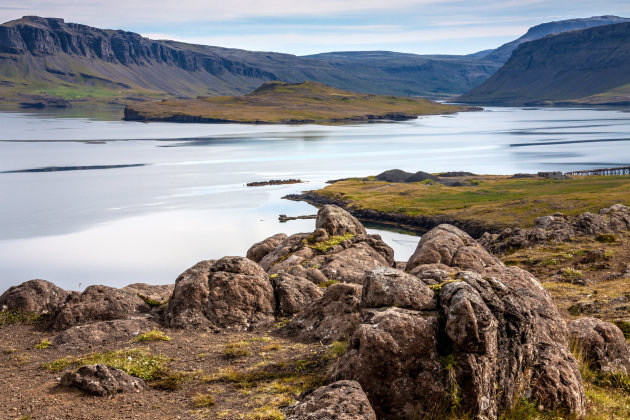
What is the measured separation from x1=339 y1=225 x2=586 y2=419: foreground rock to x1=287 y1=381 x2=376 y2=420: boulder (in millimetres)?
1084

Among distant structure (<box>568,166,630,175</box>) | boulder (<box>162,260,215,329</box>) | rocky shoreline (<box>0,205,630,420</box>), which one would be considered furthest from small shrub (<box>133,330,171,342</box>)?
distant structure (<box>568,166,630,175</box>)

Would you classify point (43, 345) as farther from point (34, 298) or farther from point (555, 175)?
point (555, 175)

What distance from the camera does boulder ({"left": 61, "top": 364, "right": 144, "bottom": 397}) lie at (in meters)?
15.7

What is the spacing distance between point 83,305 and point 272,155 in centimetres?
15792

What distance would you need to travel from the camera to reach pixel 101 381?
15859mm

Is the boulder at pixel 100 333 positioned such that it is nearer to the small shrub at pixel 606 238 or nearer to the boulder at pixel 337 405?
the boulder at pixel 337 405

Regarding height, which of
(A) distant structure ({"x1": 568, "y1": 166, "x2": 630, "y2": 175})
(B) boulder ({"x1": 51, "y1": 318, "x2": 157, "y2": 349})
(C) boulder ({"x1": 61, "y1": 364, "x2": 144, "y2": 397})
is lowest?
(A) distant structure ({"x1": 568, "y1": 166, "x2": 630, "y2": 175})

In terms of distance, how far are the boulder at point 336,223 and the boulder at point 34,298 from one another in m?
16.0

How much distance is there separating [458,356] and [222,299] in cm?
1097

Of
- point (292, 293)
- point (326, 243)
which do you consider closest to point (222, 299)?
point (292, 293)

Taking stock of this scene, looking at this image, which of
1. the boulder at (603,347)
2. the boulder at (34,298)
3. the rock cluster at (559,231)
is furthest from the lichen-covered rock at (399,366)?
the rock cluster at (559,231)

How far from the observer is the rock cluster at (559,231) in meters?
51.9

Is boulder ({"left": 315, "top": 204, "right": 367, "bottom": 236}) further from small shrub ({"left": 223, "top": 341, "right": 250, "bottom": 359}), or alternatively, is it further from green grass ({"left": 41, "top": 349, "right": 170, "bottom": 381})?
green grass ({"left": 41, "top": 349, "right": 170, "bottom": 381})

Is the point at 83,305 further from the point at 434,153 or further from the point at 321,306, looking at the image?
the point at 434,153
